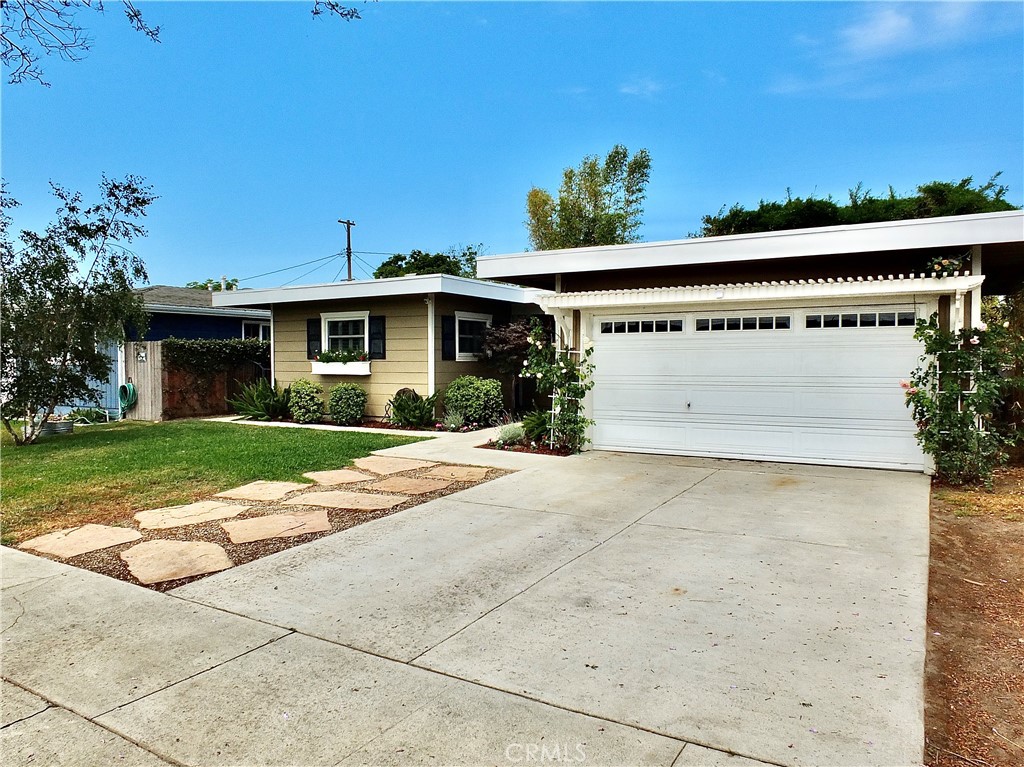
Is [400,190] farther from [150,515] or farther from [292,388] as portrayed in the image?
[150,515]

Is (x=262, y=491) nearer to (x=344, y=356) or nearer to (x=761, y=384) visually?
(x=761, y=384)

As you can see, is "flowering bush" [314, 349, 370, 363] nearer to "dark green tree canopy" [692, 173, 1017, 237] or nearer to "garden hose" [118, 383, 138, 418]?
"garden hose" [118, 383, 138, 418]

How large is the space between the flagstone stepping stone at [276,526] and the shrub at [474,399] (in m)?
6.57

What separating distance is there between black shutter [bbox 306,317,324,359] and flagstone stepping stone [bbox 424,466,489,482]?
7.35 m

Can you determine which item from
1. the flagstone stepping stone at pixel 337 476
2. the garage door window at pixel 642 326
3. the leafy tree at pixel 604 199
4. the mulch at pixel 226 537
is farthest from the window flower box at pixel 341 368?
the leafy tree at pixel 604 199

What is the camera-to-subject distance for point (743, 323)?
862cm

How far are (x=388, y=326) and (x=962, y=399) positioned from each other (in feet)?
32.4

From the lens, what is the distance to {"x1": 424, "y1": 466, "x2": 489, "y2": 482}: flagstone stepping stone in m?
7.62

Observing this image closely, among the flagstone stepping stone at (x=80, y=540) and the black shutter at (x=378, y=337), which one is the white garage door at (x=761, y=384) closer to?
the black shutter at (x=378, y=337)

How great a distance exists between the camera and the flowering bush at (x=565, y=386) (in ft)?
30.7

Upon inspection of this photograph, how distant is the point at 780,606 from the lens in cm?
373

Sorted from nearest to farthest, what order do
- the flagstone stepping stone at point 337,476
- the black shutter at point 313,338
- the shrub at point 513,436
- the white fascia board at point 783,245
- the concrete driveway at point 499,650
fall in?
the concrete driveway at point 499,650, the white fascia board at point 783,245, the flagstone stepping stone at point 337,476, the shrub at point 513,436, the black shutter at point 313,338

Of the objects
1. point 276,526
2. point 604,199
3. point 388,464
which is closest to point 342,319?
point 388,464

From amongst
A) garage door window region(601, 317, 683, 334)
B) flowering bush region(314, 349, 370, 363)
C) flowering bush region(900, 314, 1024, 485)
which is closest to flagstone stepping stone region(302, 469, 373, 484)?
garage door window region(601, 317, 683, 334)
